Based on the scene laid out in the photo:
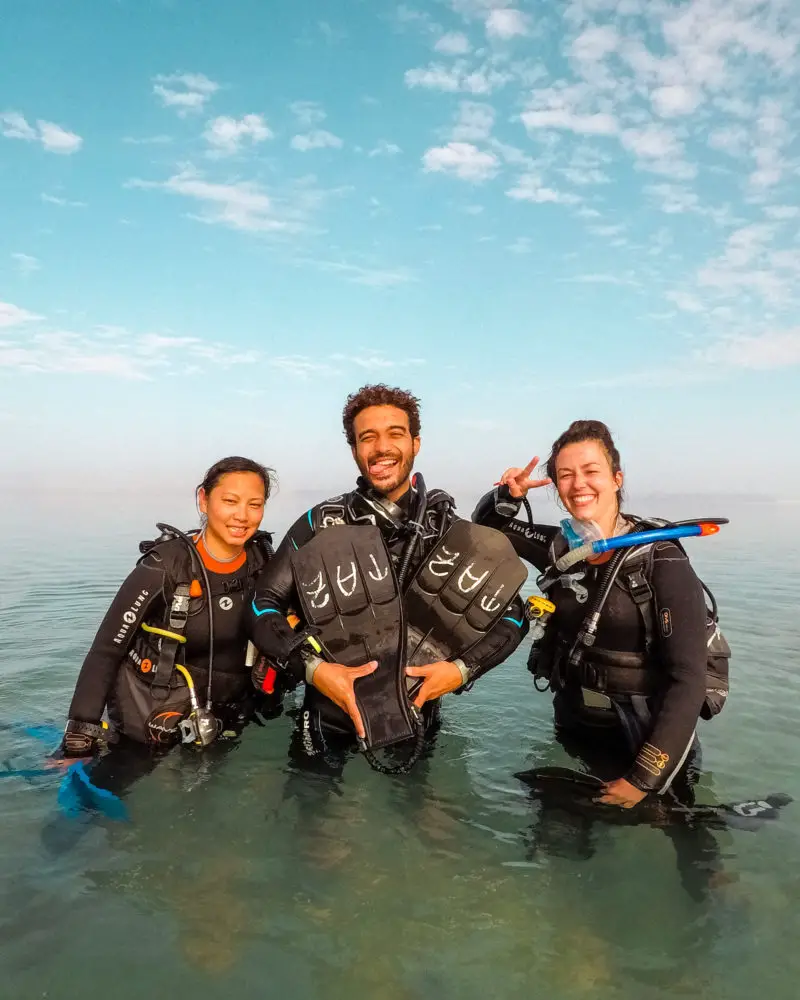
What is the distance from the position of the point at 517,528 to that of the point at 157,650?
2559mm

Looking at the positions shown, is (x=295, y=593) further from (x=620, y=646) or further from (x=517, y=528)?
(x=620, y=646)

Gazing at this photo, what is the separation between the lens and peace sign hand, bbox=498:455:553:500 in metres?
4.37

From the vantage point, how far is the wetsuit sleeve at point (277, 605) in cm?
362

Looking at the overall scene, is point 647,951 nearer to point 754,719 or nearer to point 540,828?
point 540,828

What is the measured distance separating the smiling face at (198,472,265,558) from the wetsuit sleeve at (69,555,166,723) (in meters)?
0.45

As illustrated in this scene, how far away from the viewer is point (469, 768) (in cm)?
427

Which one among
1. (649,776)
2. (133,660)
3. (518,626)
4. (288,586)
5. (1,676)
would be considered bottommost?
(1,676)

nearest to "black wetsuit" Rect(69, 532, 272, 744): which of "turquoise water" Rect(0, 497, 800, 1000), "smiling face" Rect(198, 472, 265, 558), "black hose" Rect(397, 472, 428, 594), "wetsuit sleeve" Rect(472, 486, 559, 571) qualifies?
"smiling face" Rect(198, 472, 265, 558)

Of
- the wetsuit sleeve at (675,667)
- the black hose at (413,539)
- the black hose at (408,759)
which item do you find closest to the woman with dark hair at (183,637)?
the black hose at (413,539)

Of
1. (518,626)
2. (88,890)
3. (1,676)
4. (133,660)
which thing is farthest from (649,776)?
(1,676)

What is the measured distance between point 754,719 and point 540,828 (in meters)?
3.01

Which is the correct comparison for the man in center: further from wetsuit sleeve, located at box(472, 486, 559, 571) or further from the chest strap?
the chest strap

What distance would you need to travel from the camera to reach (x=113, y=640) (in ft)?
13.0

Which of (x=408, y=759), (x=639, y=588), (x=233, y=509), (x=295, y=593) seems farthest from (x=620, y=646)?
(x=233, y=509)
